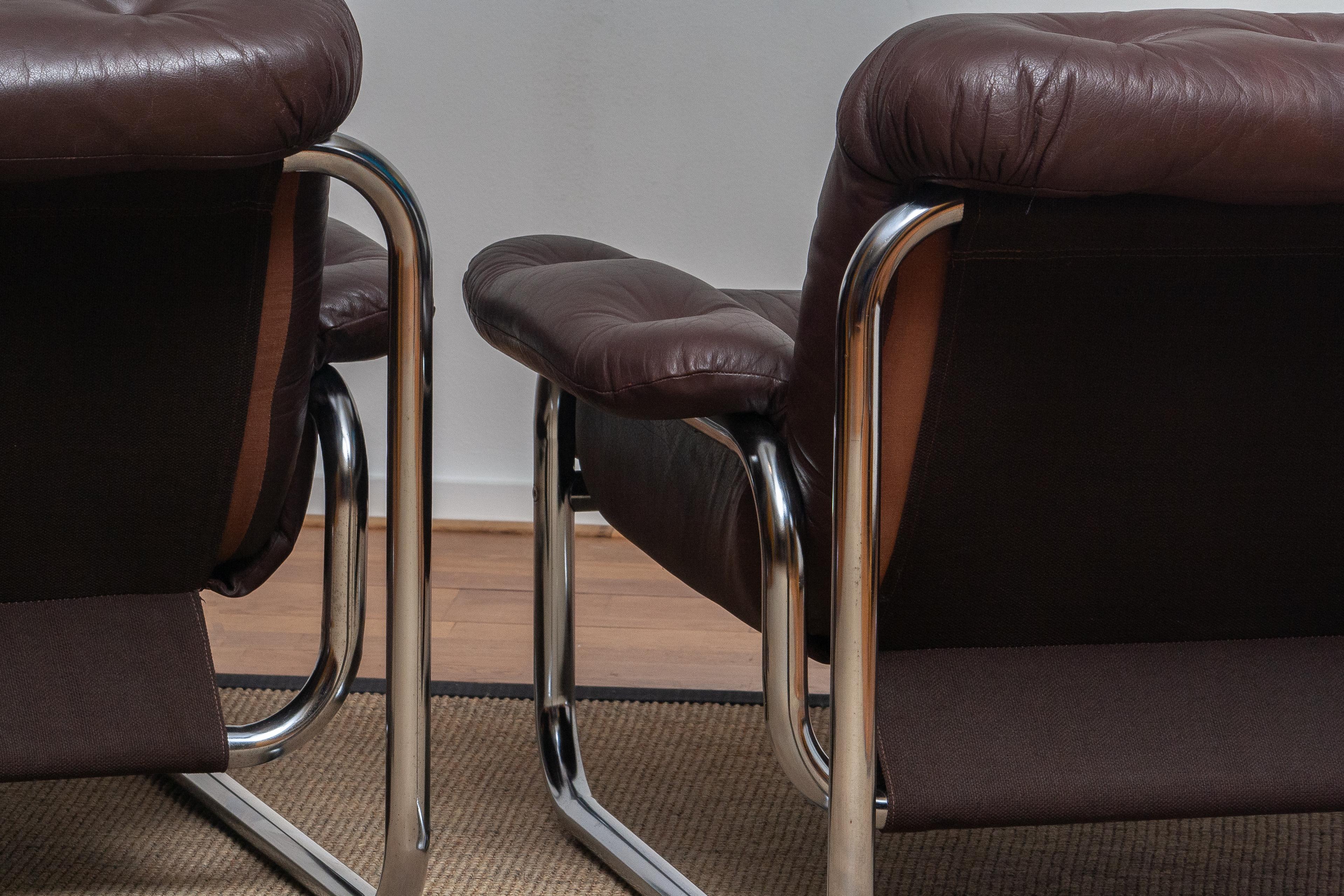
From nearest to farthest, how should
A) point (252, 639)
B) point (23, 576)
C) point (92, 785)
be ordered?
point (23, 576) → point (92, 785) → point (252, 639)

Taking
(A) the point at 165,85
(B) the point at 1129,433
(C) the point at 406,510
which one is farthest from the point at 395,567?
(B) the point at 1129,433

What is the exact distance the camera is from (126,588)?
3.36 feet

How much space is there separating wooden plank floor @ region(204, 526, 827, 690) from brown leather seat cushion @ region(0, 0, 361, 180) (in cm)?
111

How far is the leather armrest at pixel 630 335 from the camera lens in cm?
89

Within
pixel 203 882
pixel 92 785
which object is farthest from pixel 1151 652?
pixel 92 785

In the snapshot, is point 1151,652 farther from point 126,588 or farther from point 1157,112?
point 126,588

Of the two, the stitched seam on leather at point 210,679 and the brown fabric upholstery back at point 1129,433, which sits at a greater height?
the brown fabric upholstery back at point 1129,433

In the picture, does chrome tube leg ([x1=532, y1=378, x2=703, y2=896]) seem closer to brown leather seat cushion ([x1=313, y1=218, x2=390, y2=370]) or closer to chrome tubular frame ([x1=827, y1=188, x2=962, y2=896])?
brown leather seat cushion ([x1=313, y1=218, x2=390, y2=370])

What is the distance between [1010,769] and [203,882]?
2.47 ft

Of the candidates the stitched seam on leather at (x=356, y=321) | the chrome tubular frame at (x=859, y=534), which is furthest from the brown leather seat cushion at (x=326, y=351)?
the chrome tubular frame at (x=859, y=534)

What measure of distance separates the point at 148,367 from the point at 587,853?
659 mm

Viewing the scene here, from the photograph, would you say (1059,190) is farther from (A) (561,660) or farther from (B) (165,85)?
(A) (561,660)

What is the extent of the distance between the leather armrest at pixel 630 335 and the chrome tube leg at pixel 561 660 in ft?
0.66

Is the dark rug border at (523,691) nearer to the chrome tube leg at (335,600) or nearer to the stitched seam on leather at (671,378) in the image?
the chrome tube leg at (335,600)
